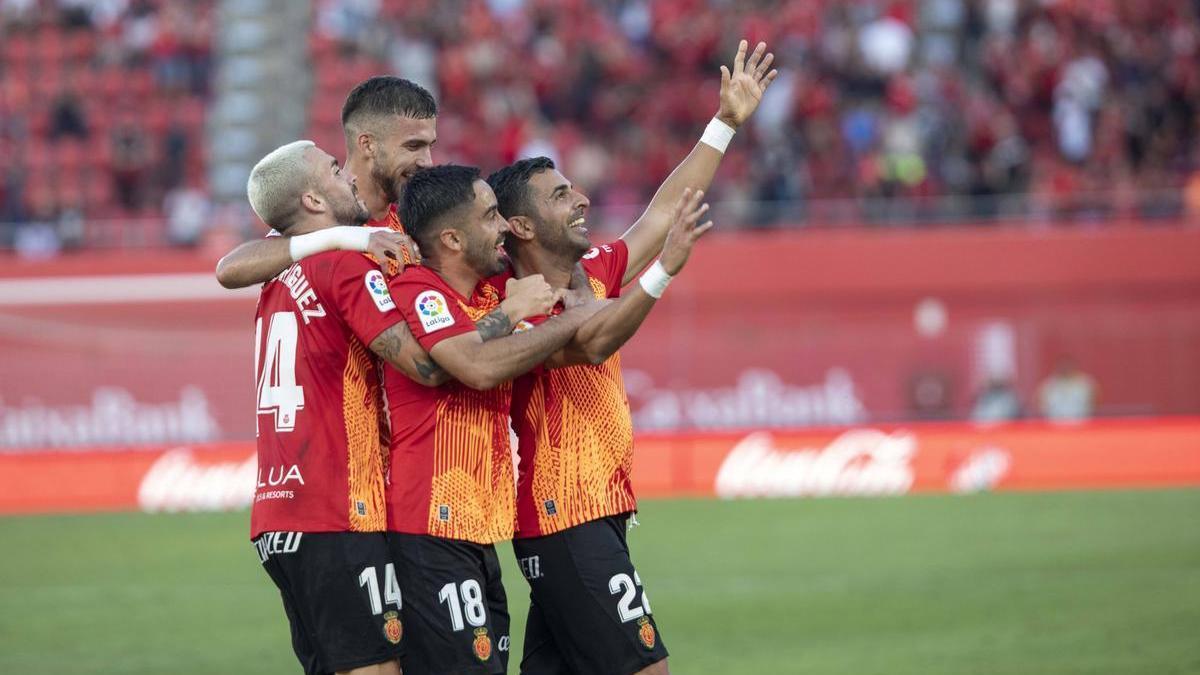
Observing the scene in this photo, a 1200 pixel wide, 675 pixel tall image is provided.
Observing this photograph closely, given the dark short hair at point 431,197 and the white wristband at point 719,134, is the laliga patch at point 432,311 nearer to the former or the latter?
the dark short hair at point 431,197

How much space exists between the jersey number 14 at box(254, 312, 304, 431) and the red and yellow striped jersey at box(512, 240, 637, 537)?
91 centimetres

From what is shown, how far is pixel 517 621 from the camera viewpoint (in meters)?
12.2

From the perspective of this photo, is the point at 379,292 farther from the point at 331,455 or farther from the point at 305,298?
the point at 331,455

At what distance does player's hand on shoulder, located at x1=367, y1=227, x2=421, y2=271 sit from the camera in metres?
6.22

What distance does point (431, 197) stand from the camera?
639 centimetres

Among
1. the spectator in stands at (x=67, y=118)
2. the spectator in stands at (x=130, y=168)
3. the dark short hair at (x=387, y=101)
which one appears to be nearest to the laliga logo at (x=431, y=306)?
the dark short hair at (x=387, y=101)

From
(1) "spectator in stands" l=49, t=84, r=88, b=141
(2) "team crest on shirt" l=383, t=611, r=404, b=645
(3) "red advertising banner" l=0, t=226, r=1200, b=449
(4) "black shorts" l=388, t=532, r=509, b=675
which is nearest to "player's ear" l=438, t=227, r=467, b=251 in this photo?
(4) "black shorts" l=388, t=532, r=509, b=675

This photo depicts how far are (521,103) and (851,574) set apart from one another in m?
13.2

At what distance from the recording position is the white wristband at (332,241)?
247 inches

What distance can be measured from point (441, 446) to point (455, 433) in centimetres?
7

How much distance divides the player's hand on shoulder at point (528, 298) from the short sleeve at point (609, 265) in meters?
0.67

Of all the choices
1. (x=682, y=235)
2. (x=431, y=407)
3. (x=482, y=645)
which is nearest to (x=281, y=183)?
(x=431, y=407)

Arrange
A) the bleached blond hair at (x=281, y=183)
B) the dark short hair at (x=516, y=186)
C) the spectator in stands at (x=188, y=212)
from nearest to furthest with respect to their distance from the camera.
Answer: the bleached blond hair at (x=281, y=183), the dark short hair at (x=516, y=186), the spectator in stands at (x=188, y=212)

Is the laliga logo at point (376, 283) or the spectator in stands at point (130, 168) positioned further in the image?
the spectator in stands at point (130, 168)
